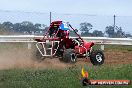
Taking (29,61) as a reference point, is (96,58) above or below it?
above

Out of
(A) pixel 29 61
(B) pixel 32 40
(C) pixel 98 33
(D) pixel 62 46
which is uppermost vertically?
(D) pixel 62 46

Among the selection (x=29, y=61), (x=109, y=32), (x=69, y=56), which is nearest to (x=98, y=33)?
(x=109, y=32)

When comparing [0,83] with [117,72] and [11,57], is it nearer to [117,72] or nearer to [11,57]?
[117,72]

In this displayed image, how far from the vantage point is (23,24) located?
26062mm

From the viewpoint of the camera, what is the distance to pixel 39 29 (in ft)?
85.0

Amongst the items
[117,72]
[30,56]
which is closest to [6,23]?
[30,56]

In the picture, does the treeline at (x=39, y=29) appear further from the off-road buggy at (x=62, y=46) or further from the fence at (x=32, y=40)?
the off-road buggy at (x=62, y=46)

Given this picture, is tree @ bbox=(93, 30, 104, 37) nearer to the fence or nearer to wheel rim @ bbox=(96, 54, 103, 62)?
the fence

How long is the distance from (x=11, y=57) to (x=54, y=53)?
1.84 metres

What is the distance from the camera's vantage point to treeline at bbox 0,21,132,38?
84.3ft

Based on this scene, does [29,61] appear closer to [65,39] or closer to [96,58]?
[65,39]

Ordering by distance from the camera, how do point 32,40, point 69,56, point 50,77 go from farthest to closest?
point 32,40, point 69,56, point 50,77

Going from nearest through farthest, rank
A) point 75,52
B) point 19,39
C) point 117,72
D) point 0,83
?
point 0,83 → point 117,72 → point 75,52 → point 19,39

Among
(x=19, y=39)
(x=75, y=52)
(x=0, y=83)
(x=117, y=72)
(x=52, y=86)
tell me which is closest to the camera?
(x=52, y=86)
